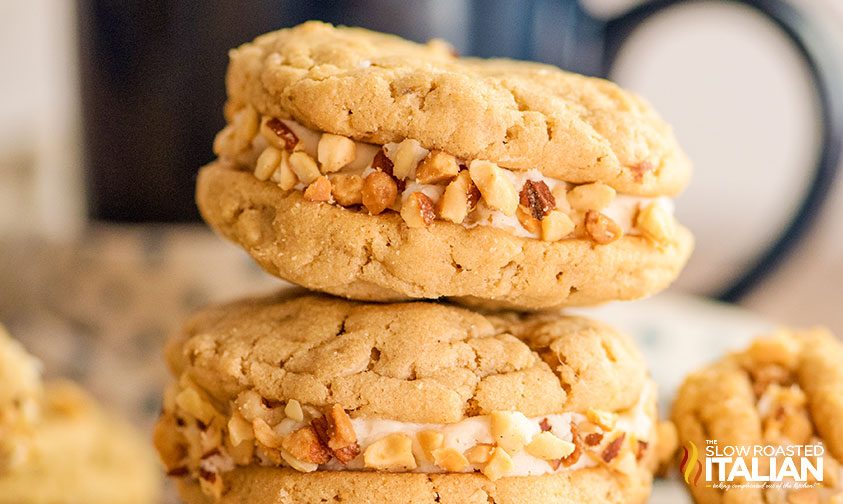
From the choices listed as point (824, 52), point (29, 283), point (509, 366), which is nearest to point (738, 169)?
point (824, 52)

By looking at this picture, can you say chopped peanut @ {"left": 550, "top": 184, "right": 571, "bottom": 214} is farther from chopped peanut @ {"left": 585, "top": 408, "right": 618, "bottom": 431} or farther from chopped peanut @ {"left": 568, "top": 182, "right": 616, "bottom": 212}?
chopped peanut @ {"left": 585, "top": 408, "right": 618, "bottom": 431}

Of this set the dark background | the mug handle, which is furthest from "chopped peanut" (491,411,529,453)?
the mug handle

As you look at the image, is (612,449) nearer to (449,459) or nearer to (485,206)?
(449,459)

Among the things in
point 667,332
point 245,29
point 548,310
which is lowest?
point 667,332

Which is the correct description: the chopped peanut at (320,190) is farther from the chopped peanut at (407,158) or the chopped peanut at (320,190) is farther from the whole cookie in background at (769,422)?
the whole cookie in background at (769,422)

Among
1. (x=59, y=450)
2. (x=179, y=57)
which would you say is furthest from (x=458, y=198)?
(x=179, y=57)

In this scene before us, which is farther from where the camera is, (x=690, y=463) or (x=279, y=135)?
(x=690, y=463)

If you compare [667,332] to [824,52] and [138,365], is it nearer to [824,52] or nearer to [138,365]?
[824,52]
